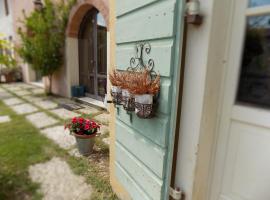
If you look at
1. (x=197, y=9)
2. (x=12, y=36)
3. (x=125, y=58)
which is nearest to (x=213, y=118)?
(x=197, y=9)

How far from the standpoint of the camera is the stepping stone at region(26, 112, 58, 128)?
12.3 ft

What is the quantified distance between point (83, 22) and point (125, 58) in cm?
464

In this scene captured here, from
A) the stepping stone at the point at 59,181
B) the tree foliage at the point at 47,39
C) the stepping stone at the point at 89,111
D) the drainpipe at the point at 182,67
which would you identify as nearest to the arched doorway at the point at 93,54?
the stepping stone at the point at 89,111

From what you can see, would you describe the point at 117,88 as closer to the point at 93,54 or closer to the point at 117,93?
the point at 117,93

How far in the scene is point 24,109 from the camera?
15.9 ft

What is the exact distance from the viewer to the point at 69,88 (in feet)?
19.2

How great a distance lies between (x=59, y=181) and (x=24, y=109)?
11.7ft

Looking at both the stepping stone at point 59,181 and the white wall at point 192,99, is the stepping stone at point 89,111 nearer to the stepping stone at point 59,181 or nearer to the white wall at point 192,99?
the stepping stone at point 59,181

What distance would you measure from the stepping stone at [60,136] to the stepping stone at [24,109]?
159 cm

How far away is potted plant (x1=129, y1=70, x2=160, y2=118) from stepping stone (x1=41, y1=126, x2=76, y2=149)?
203 centimetres

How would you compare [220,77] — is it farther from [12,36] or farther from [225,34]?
[12,36]

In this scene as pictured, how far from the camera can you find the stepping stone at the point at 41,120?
12.3 ft

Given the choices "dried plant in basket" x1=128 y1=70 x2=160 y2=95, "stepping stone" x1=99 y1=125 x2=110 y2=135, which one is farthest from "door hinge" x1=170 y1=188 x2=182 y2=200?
"stepping stone" x1=99 y1=125 x2=110 y2=135

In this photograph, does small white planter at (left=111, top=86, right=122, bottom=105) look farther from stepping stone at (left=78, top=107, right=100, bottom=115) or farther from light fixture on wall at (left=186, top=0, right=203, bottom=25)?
stepping stone at (left=78, top=107, right=100, bottom=115)
